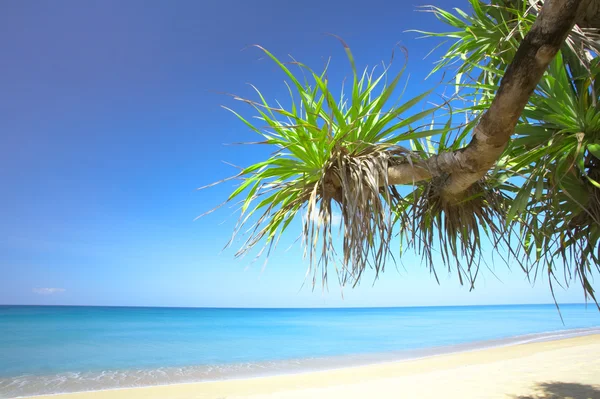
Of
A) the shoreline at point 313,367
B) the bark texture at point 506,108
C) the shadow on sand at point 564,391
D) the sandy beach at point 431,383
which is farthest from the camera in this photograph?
the shoreline at point 313,367

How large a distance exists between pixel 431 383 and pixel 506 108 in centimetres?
735

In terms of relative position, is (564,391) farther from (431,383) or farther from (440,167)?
(440,167)

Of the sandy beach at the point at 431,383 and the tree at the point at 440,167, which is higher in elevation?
the tree at the point at 440,167

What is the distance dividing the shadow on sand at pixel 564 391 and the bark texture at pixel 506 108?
508cm

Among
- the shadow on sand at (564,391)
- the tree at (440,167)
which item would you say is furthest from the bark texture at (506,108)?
the shadow on sand at (564,391)

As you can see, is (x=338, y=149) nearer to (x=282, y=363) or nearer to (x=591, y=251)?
(x=591, y=251)

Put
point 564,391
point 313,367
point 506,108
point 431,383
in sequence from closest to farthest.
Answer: point 506,108 < point 564,391 < point 431,383 < point 313,367

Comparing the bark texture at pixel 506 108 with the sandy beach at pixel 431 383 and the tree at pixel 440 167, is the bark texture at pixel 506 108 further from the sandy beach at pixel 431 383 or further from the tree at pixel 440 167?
the sandy beach at pixel 431 383

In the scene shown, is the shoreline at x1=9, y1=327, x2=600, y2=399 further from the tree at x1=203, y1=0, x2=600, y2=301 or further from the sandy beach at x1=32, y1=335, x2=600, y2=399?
the tree at x1=203, y1=0, x2=600, y2=301

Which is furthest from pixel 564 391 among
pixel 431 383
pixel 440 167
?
pixel 440 167

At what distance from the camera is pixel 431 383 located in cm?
721

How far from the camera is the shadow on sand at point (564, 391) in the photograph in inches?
197

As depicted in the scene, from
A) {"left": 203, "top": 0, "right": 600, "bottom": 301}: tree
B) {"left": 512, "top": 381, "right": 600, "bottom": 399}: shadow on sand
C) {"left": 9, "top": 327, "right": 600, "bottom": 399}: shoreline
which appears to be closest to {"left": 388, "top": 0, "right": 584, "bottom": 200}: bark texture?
{"left": 203, "top": 0, "right": 600, "bottom": 301}: tree

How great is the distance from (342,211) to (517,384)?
6.78 metres
